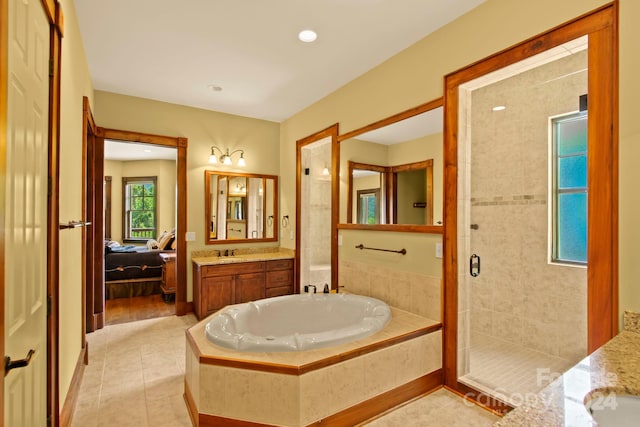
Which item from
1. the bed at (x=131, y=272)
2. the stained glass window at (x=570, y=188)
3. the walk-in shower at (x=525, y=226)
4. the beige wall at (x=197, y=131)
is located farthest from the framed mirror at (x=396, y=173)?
the bed at (x=131, y=272)

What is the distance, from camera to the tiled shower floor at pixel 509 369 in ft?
7.54

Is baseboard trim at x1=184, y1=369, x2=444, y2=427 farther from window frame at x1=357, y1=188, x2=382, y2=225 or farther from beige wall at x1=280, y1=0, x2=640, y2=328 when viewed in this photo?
window frame at x1=357, y1=188, x2=382, y2=225

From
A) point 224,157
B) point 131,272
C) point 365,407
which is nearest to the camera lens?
point 365,407

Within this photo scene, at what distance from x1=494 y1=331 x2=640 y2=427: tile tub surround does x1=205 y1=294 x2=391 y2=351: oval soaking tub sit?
131cm

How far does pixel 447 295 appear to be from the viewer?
7.86ft

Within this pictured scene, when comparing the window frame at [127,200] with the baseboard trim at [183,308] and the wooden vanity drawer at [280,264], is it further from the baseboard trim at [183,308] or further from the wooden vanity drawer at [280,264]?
the wooden vanity drawer at [280,264]

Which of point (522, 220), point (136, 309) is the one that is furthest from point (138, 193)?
point (522, 220)

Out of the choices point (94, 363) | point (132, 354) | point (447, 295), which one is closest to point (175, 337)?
point (132, 354)

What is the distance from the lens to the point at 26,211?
1224 mm

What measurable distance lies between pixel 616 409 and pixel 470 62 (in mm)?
2091

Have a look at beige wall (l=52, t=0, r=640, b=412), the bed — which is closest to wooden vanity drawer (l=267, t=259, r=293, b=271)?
beige wall (l=52, t=0, r=640, b=412)

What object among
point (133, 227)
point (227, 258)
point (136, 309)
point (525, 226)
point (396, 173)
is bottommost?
point (136, 309)

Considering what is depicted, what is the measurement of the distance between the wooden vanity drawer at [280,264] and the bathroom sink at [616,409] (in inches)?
145

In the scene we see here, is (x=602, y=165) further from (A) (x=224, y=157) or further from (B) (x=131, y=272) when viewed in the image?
(B) (x=131, y=272)
